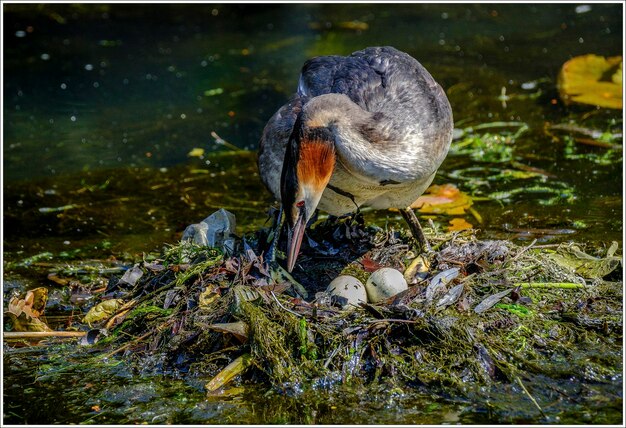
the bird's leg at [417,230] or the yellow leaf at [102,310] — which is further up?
the bird's leg at [417,230]

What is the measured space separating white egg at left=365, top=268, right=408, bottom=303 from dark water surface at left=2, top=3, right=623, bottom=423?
1035mm

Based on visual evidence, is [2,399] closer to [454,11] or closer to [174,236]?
[174,236]

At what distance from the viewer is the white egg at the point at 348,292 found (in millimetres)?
6461

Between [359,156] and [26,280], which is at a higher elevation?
[359,156]

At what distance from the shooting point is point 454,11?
53.1 ft

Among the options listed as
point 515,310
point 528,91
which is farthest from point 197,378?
point 528,91

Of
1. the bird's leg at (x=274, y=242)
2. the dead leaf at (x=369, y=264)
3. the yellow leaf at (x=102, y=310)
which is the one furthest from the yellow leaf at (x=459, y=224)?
the yellow leaf at (x=102, y=310)

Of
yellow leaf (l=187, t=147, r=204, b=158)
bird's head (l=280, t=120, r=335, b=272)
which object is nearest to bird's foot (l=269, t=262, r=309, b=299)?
bird's head (l=280, t=120, r=335, b=272)

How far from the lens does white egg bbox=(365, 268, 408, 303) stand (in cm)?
654

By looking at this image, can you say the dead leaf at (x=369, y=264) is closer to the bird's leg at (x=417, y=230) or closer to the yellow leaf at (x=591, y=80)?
the bird's leg at (x=417, y=230)

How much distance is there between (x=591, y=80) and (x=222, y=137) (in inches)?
202

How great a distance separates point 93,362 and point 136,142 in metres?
5.75

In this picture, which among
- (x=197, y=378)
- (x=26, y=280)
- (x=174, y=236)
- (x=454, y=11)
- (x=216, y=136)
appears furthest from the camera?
(x=454, y=11)

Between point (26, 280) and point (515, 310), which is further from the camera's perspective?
point (26, 280)
